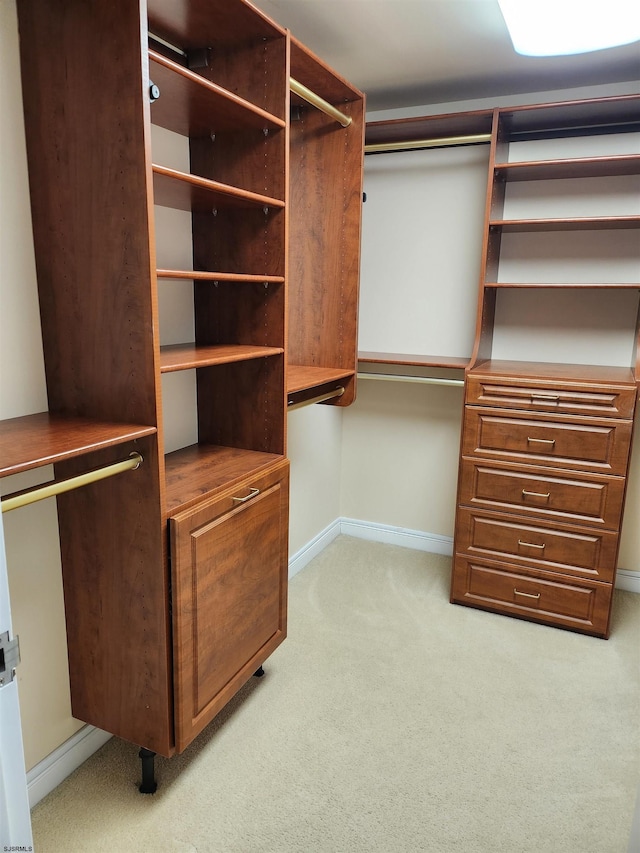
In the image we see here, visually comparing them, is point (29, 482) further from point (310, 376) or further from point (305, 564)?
point (305, 564)

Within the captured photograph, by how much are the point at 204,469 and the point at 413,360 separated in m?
1.31

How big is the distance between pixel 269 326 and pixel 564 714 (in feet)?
5.52

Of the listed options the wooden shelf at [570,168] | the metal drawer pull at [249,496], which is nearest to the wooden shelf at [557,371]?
the wooden shelf at [570,168]

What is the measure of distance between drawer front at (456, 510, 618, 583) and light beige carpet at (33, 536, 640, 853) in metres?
0.30

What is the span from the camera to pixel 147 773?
163cm

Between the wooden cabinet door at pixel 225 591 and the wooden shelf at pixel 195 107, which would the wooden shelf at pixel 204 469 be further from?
the wooden shelf at pixel 195 107

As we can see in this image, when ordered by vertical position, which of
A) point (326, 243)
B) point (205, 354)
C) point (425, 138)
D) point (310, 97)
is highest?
point (425, 138)

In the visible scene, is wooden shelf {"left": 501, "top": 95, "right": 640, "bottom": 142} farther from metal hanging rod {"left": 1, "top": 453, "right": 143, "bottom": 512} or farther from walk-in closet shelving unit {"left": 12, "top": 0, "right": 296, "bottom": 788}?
metal hanging rod {"left": 1, "top": 453, "right": 143, "bottom": 512}

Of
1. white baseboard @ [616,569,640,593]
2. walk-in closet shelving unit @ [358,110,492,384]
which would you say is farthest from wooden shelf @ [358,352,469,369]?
white baseboard @ [616,569,640,593]

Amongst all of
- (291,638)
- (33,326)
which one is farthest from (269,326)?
(291,638)

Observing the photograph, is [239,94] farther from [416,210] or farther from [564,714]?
[564,714]

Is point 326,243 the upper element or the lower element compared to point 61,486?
upper

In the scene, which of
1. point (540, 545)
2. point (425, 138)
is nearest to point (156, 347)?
point (540, 545)

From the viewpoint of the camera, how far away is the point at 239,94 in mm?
1765
